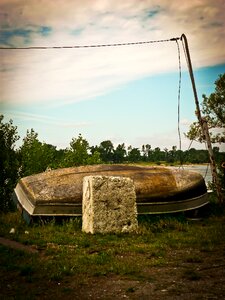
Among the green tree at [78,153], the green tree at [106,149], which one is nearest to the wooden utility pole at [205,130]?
the green tree at [78,153]

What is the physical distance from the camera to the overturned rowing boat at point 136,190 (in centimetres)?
964

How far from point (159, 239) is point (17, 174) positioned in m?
7.38

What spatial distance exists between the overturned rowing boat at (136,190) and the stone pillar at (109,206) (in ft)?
3.81

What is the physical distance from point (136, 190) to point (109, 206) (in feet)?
5.87

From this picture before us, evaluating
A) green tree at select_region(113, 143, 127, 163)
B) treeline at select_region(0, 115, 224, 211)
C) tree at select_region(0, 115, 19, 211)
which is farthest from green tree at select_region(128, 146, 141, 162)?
tree at select_region(0, 115, 19, 211)

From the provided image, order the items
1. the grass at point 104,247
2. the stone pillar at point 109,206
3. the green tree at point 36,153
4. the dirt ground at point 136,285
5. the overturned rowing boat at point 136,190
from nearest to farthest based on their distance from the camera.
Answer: the dirt ground at point 136,285
the grass at point 104,247
the stone pillar at point 109,206
the overturned rowing boat at point 136,190
the green tree at point 36,153

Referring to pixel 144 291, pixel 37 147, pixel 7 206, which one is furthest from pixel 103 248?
pixel 37 147

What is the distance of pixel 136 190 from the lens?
399 inches

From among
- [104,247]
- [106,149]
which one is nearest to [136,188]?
[104,247]

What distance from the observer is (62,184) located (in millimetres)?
10211

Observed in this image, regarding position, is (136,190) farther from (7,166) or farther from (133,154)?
(133,154)

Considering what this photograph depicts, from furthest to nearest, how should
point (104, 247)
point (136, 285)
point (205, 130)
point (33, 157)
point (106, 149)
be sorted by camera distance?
point (106, 149) → point (33, 157) → point (205, 130) → point (104, 247) → point (136, 285)

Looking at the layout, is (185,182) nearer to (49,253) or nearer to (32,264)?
(49,253)

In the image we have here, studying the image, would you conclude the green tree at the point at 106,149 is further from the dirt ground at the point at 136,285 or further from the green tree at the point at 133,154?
the dirt ground at the point at 136,285
